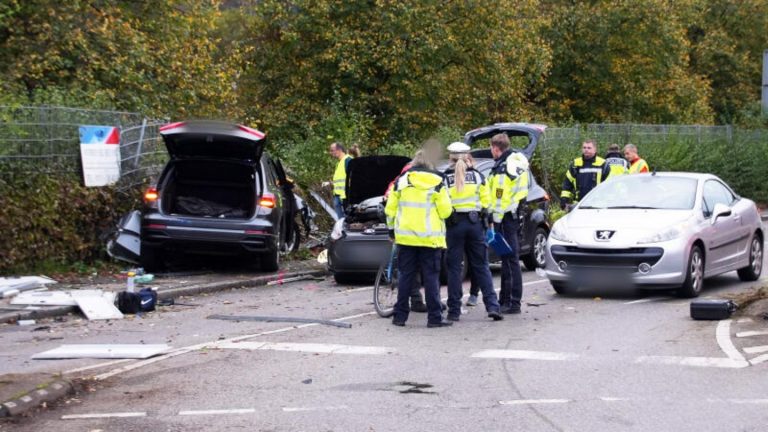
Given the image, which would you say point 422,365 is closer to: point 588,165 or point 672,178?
point 672,178

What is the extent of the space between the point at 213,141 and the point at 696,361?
7.99m

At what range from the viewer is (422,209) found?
36.1 feet

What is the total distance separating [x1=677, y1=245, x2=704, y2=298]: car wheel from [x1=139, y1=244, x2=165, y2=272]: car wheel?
276 inches

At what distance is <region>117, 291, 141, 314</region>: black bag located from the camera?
1232 centimetres

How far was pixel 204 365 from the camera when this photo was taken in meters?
9.14

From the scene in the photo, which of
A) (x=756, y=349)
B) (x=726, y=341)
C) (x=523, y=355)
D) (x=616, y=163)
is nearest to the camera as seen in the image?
(x=523, y=355)

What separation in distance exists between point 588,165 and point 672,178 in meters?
2.93

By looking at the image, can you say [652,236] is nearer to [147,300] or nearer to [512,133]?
[512,133]

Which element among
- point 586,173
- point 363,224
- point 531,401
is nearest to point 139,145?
point 363,224

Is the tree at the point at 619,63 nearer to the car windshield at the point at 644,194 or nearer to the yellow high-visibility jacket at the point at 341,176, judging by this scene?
the yellow high-visibility jacket at the point at 341,176

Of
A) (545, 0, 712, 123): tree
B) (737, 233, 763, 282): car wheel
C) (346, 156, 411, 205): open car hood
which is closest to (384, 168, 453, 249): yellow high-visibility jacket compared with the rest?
(346, 156, 411, 205): open car hood

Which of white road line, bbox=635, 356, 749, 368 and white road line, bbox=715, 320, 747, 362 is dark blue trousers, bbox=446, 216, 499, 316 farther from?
white road line, bbox=635, 356, 749, 368

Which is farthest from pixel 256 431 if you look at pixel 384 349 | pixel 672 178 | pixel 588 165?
pixel 588 165

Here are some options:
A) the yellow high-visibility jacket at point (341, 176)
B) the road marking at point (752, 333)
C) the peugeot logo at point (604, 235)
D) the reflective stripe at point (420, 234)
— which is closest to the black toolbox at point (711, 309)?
the road marking at point (752, 333)
